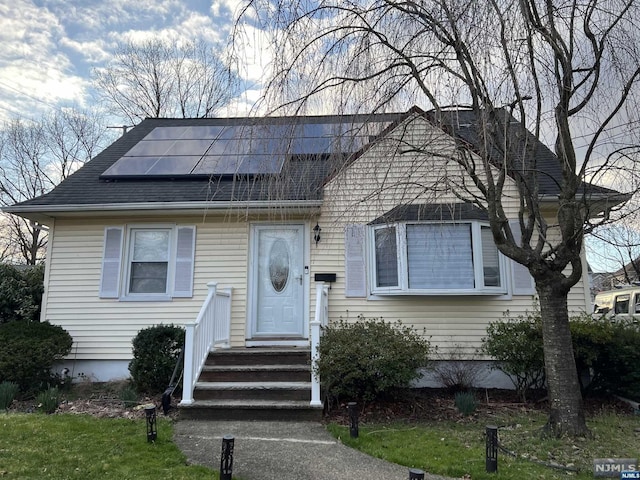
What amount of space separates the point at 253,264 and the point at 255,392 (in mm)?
2605

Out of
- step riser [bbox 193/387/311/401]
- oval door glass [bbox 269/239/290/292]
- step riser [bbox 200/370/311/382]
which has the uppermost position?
oval door glass [bbox 269/239/290/292]

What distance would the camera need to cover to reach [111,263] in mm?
7859

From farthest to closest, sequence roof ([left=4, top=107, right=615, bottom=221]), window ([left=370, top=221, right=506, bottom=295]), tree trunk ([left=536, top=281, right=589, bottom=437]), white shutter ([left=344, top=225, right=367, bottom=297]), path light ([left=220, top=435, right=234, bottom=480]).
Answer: white shutter ([left=344, top=225, right=367, bottom=297]) → window ([left=370, top=221, right=506, bottom=295]) → roof ([left=4, top=107, right=615, bottom=221]) → tree trunk ([left=536, top=281, right=589, bottom=437]) → path light ([left=220, top=435, right=234, bottom=480])

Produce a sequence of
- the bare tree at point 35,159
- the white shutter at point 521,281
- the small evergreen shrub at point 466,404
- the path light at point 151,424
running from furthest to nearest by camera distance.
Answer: the bare tree at point 35,159, the white shutter at point 521,281, the small evergreen shrub at point 466,404, the path light at point 151,424

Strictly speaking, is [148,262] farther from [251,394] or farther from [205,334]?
[251,394]

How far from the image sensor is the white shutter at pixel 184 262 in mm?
7781

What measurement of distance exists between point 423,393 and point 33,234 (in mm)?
22951

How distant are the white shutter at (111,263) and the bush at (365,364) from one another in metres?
4.19

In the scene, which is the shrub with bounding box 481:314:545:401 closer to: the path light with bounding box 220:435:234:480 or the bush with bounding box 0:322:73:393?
the path light with bounding box 220:435:234:480

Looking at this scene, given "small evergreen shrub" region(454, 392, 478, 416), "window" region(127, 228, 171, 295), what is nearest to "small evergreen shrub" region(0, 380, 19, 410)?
"window" region(127, 228, 171, 295)

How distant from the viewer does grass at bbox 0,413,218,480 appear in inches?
146

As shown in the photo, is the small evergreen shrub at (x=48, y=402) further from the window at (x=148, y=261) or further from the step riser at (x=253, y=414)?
the window at (x=148, y=261)

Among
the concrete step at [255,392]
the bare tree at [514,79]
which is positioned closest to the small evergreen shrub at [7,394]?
the concrete step at [255,392]

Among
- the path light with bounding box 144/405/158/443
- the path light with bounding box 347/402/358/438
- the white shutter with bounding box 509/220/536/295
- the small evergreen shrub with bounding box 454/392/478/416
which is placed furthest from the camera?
the white shutter with bounding box 509/220/536/295
